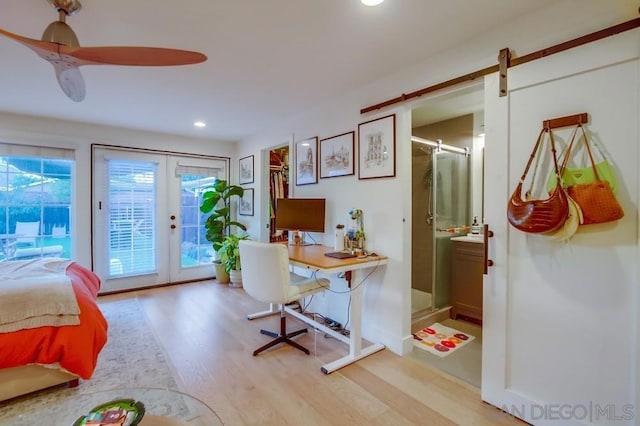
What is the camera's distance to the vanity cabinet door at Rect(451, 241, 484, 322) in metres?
3.02

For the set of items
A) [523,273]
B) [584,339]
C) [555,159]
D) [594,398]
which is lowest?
[594,398]

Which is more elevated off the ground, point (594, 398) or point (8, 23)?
point (8, 23)

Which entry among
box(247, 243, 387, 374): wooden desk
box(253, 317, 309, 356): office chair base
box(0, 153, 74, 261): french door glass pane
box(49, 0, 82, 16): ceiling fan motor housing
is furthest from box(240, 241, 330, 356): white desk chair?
box(0, 153, 74, 261): french door glass pane

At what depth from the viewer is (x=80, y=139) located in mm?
3959

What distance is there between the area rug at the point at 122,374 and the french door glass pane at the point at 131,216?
4.66 feet

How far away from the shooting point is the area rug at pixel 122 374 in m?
1.72

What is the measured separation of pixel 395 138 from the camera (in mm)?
2494

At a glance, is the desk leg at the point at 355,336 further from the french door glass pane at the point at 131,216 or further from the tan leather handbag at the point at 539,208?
the french door glass pane at the point at 131,216

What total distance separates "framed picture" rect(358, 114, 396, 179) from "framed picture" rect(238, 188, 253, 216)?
93.2 inches

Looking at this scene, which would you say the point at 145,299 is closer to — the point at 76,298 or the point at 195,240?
the point at 195,240

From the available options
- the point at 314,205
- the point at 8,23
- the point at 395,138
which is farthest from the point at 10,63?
the point at 395,138

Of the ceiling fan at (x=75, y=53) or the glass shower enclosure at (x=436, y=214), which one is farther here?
the glass shower enclosure at (x=436, y=214)

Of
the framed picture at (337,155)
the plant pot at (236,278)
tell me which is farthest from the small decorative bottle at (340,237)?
the plant pot at (236,278)

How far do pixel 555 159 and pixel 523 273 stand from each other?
66cm
